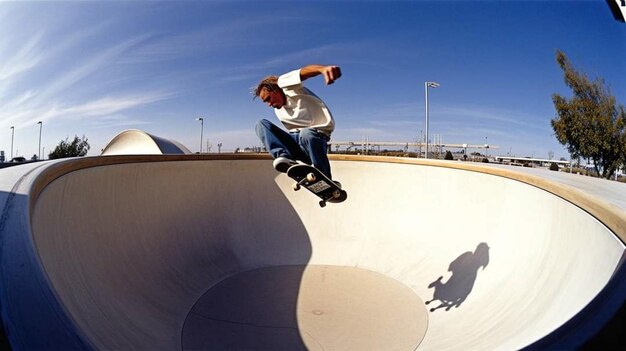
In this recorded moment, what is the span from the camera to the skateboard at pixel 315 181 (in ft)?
14.2

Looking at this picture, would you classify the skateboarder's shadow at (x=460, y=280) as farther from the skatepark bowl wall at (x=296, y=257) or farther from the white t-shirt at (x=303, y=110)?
the white t-shirt at (x=303, y=110)

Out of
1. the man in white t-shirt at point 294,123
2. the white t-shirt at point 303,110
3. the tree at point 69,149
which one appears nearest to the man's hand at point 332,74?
the man in white t-shirt at point 294,123

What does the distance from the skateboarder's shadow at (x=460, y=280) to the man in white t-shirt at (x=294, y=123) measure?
3198 millimetres

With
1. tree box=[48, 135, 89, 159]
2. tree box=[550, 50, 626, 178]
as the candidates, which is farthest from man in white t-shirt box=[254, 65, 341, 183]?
tree box=[48, 135, 89, 159]

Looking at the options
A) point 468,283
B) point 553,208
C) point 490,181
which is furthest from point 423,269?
point 553,208

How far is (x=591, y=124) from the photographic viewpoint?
914cm

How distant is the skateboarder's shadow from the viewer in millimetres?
5125

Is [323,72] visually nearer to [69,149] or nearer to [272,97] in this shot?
[272,97]

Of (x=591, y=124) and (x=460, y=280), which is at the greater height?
(x=591, y=124)

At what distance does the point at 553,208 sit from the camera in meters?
3.93

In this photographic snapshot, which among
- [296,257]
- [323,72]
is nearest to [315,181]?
[323,72]

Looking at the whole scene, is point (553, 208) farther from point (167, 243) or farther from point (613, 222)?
point (167, 243)

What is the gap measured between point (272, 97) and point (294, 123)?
1.61ft

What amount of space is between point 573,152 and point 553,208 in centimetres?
901
